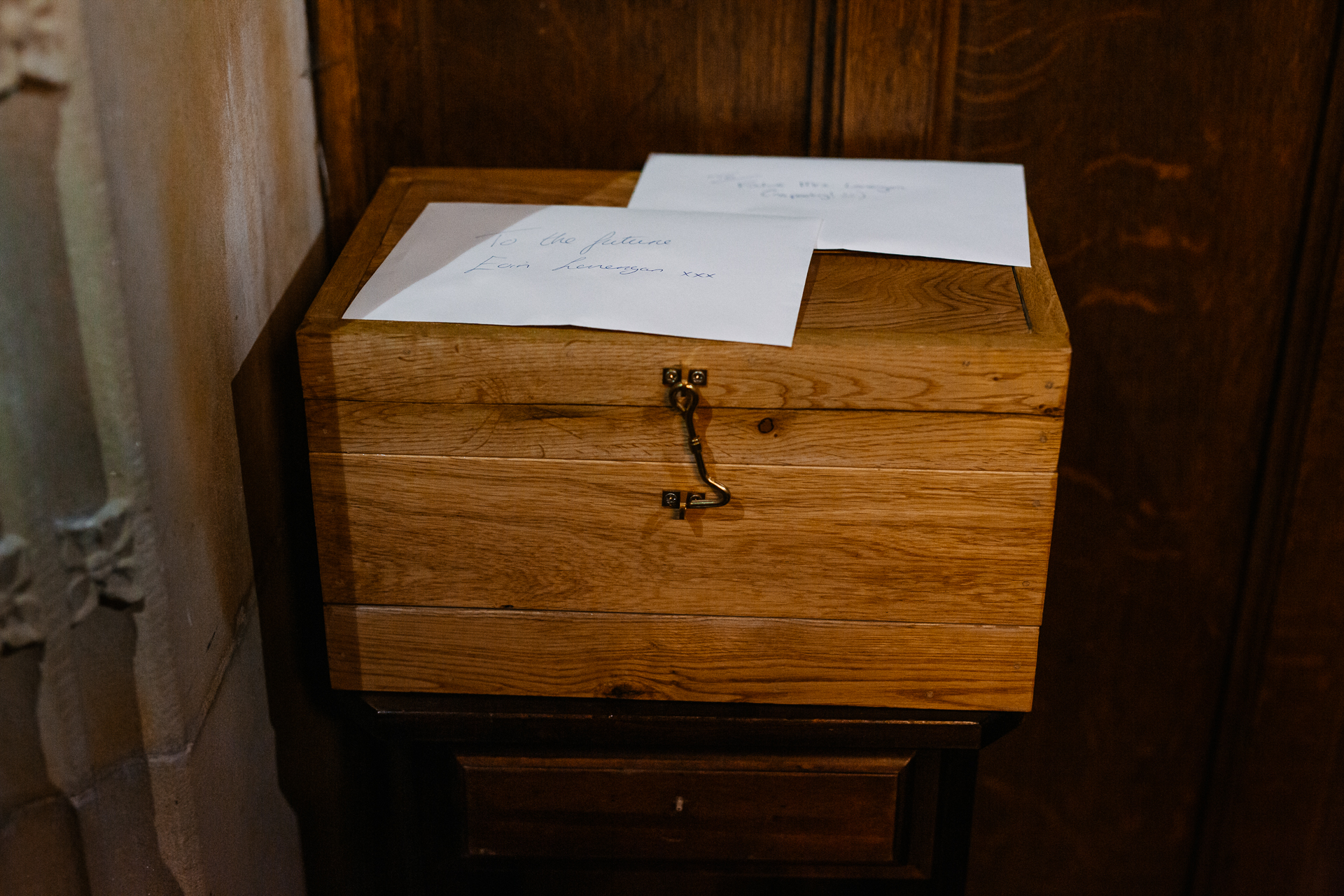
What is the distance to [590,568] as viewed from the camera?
99cm

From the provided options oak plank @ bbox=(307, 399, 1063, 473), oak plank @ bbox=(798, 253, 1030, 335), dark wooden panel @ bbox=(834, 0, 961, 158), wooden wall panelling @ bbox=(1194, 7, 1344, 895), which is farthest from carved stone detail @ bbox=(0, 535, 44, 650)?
wooden wall panelling @ bbox=(1194, 7, 1344, 895)

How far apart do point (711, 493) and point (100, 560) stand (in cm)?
44

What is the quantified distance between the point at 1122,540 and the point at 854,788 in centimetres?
54

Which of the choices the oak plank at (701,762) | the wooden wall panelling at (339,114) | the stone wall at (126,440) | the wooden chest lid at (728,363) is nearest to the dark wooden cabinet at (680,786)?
the oak plank at (701,762)

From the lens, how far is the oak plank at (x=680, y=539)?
0.95 meters

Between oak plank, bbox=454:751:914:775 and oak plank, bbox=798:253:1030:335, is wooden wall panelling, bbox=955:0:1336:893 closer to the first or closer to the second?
oak plank, bbox=798:253:1030:335

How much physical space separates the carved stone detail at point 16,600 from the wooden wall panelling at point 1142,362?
953 millimetres

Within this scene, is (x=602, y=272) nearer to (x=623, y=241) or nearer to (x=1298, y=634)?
(x=623, y=241)

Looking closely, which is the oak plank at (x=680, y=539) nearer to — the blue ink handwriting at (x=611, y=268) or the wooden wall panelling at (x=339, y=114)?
the blue ink handwriting at (x=611, y=268)

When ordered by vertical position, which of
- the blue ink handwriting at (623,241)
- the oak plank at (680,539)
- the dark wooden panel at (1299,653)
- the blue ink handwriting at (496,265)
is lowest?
the dark wooden panel at (1299,653)

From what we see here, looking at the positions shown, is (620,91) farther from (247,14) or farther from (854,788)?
(854,788)

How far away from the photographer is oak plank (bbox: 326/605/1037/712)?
101 cm

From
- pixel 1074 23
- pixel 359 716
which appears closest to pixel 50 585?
pixel 359 716

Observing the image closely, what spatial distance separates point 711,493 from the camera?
956 mm
